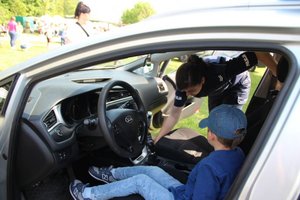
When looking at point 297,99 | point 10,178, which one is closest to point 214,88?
point 10,178

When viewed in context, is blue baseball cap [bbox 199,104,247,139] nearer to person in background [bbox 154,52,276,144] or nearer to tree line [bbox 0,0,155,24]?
person in background [bbox 154,52,276,144]

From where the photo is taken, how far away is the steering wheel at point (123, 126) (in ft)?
7.47

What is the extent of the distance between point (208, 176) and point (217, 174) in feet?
0.14

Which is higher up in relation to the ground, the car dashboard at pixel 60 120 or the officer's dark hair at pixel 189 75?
the officer's dark hair at pixel 189 75

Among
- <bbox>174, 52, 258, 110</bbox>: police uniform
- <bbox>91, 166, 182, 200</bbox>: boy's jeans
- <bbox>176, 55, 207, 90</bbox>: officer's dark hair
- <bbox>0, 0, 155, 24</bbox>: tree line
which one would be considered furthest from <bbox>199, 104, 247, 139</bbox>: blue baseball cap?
<bbox>0, 0, 155, 24</bbox>: tree line

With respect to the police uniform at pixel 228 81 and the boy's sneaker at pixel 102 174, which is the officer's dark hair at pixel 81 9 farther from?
the boy's sneaker at pixel 102 174

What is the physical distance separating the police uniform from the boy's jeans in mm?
834

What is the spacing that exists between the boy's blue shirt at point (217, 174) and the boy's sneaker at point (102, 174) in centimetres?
85

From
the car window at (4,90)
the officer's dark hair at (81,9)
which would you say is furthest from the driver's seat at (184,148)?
the officer's dark hair at (81,9)

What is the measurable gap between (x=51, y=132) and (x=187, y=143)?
1130 mm

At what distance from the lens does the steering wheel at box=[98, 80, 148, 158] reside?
2.28m

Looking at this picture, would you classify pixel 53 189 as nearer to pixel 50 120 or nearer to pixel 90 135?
pixel 90 135

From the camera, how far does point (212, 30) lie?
4.40 feet

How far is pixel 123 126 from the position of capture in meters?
2.46
